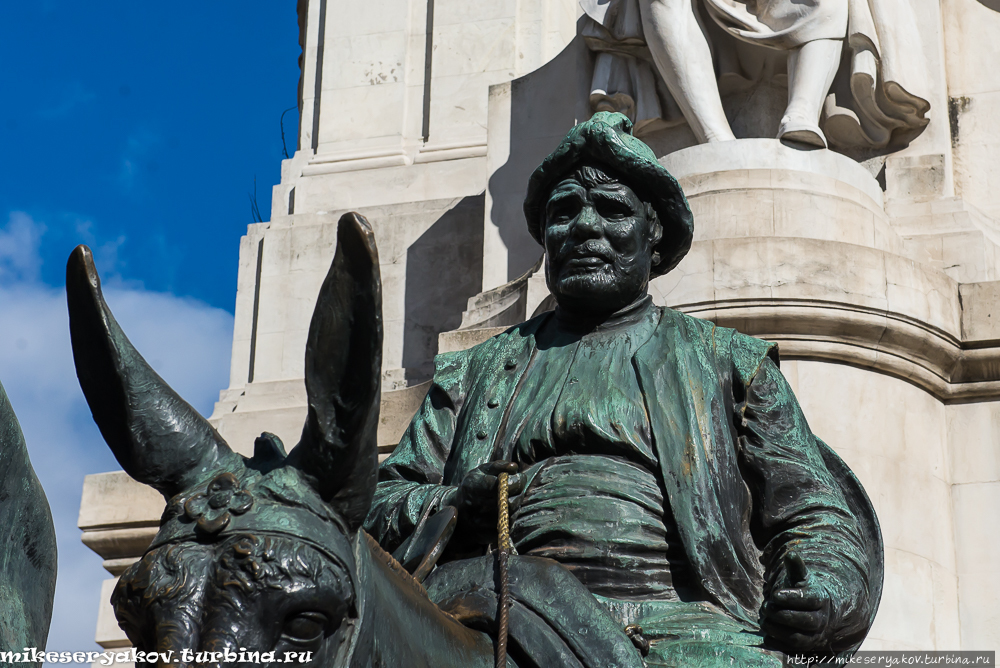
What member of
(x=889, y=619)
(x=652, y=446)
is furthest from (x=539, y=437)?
(x=889, y=619)

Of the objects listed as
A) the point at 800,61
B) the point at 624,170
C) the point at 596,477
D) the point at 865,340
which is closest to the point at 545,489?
the point at 596,477

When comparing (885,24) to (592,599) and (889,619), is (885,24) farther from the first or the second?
(592,599)

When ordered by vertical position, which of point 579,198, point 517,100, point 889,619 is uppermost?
point 517,100

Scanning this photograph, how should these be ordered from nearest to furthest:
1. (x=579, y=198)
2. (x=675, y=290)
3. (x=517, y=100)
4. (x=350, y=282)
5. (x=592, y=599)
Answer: (x=350, y=282) < (x=592, y=599) < (x=579, y=198) < (x=675, y=290) < (x=517, y=100)

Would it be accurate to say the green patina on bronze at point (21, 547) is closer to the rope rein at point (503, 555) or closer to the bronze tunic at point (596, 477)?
the rope rein at point (503, 555)

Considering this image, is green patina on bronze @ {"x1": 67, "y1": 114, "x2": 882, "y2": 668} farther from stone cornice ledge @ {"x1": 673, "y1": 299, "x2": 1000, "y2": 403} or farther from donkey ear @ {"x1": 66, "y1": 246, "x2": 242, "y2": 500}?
stone cornice ledge @ {"x1": 673, "y1": 299, "x2": 1000, "y2": 403}

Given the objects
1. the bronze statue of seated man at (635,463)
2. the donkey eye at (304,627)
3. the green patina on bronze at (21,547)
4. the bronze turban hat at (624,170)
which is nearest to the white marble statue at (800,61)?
the bronze turban hat at (624,170)

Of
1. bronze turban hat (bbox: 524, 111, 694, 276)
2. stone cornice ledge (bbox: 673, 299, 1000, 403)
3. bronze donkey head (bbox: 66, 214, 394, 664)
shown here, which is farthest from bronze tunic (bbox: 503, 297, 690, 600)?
stone cornice ledge (bbox: 673, 299, 1000, 403)

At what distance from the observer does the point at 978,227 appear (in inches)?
390

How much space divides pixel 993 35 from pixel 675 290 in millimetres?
3031

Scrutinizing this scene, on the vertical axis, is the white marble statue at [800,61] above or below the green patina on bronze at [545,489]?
above

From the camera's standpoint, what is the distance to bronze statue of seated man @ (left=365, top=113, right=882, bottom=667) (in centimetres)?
511

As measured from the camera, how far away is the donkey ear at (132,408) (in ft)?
12.7

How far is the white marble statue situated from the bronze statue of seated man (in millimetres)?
4177
